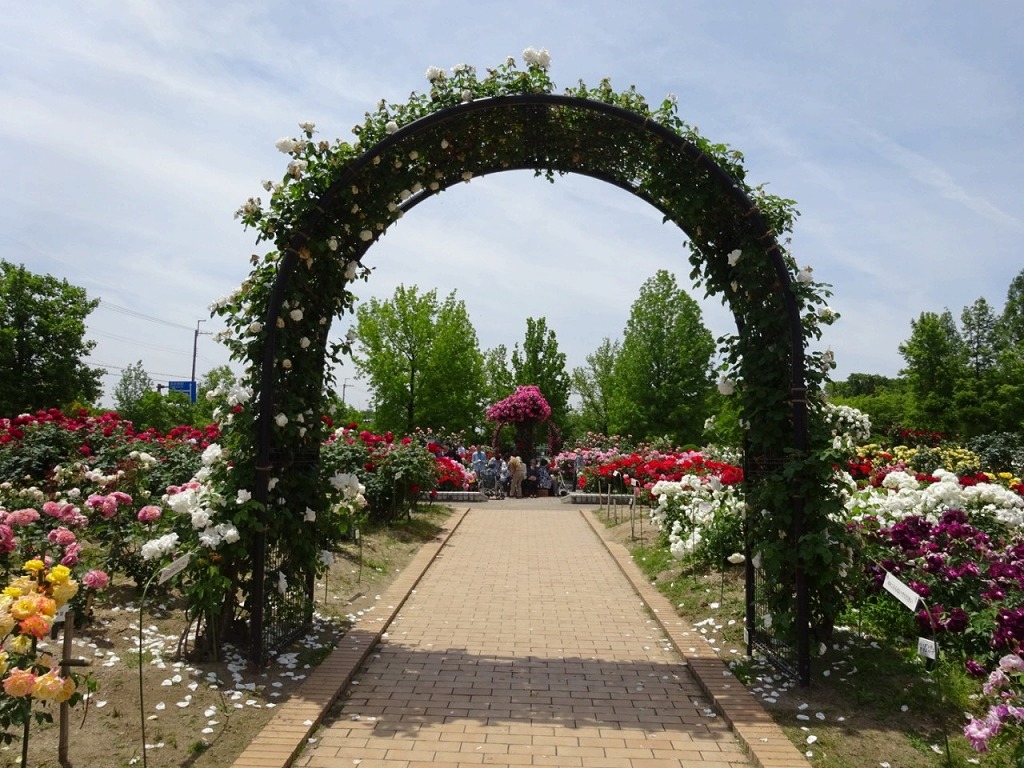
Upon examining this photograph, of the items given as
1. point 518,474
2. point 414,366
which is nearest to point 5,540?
point 518,474

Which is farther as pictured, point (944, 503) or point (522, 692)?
point (944, 503)

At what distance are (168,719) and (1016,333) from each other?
5467 cm

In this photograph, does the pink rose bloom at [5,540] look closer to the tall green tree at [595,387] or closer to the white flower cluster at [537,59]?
the white flower cluster at [537,59]

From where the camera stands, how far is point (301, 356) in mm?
5953

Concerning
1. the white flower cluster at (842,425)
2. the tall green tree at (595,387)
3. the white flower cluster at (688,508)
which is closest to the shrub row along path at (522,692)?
the white flower cluster at (688,508)

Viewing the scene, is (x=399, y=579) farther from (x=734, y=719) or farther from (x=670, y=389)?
(x=670, y=389)

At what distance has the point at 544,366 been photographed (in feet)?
124

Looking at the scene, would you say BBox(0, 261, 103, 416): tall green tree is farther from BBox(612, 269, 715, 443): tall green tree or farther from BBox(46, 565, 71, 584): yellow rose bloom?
BBox(46, 565, 71, 584): yellow rose bloom

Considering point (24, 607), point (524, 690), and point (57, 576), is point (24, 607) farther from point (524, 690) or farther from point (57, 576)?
point (524, 690)

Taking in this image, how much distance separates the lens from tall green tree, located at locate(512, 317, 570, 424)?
3769 cm

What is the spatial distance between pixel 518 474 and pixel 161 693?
57.6 ft

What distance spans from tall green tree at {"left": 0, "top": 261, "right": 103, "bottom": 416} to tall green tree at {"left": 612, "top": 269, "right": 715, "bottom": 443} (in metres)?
21.2

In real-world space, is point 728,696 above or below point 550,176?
below

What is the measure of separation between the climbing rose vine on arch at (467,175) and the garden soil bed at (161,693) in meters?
0.74
